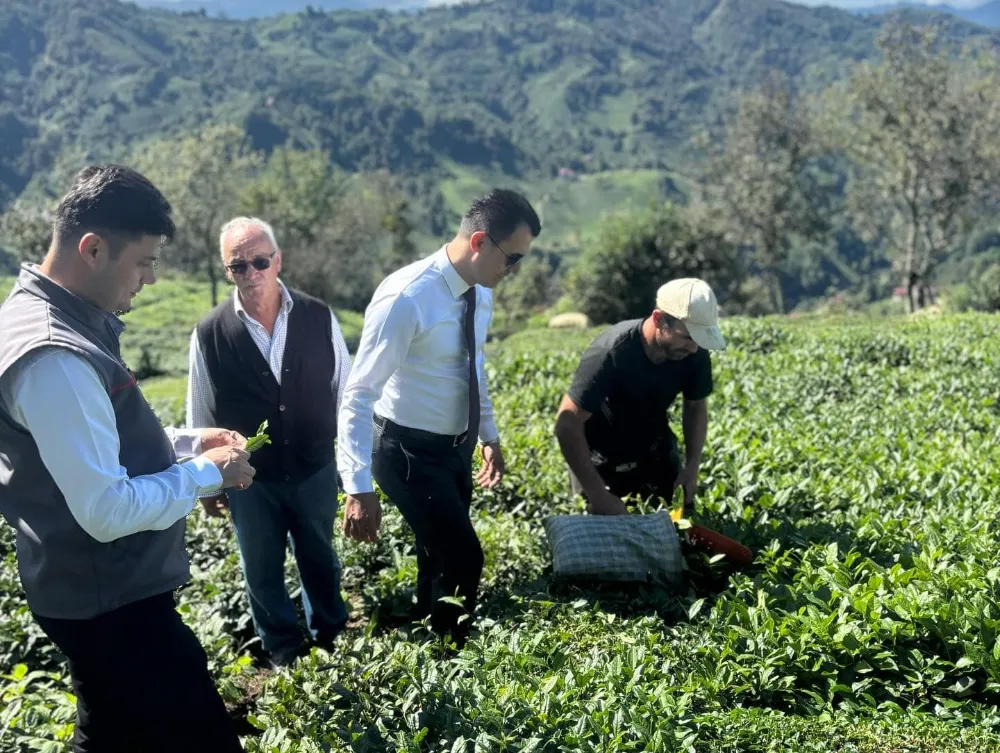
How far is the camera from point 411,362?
167 inches

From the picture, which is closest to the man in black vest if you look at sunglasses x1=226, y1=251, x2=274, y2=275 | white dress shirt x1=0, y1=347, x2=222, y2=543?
sunglasses x1=226, y1=251, x2=274, y2=275

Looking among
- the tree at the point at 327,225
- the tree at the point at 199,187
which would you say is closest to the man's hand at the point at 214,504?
the tree at the point at 199,187

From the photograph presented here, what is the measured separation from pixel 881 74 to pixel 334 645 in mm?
33238

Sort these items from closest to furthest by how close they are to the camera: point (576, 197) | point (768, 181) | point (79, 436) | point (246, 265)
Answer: point (79, 436) < point (246, 265) < point (768, 181) < point (576, 197)

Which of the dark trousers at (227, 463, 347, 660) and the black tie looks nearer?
the black tie

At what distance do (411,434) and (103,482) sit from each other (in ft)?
6.20

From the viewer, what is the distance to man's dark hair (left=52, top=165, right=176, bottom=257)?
8.77 feet

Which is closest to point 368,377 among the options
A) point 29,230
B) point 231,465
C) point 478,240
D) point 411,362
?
point 411,362

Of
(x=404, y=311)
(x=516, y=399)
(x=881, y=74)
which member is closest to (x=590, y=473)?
(x=404, y=311)

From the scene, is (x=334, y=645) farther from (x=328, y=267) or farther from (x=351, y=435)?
(x=328, y=267)

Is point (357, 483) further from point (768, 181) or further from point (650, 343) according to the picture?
point (768, 181)

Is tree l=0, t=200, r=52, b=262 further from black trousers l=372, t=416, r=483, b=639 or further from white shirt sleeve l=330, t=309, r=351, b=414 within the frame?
black trousers l=372, t=416, r=483, b=639

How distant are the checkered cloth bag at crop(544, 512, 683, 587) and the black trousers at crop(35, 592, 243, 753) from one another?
2.11m

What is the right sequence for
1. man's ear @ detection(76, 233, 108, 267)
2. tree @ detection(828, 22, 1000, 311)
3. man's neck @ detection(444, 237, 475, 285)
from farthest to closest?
1. tree @ detection(828, 22, 1000, 311)
2. man's neck @ detection(444, 237, 475, 285)
3. man's ear @ detection(76, 233, 108, 267)
